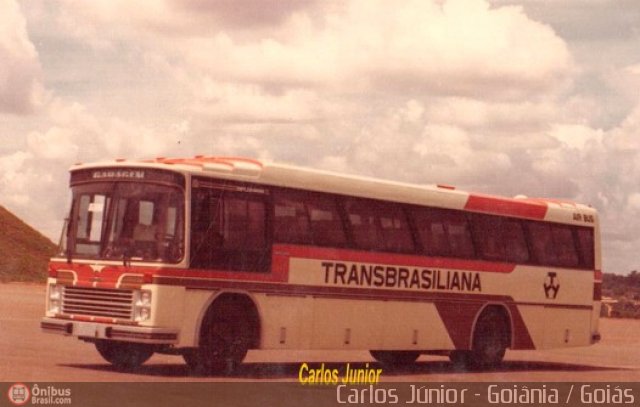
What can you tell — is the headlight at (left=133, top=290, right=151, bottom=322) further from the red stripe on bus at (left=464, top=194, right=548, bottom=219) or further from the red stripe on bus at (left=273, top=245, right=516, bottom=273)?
the red stripe on bus at (left=464, top=194, right=548, bottom=219)

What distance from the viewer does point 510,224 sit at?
2439 cm

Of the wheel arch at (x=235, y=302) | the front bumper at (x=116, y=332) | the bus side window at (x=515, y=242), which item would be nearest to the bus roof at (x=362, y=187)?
the bus side window at (x=515, y=242)

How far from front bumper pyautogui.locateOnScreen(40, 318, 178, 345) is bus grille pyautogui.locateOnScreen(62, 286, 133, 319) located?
0.18 m

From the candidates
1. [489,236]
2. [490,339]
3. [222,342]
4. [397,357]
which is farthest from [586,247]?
[222,342]

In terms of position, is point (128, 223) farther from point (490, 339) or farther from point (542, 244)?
point (542, 244)

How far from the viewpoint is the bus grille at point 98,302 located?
17.7 metres

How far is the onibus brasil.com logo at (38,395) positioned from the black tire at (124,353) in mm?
4464

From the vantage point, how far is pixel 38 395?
13859mm

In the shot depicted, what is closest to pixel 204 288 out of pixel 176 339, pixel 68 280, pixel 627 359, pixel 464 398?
pixel 176 339

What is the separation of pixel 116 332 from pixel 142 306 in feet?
1.72

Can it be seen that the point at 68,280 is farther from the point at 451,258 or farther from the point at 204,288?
the point at 451,258

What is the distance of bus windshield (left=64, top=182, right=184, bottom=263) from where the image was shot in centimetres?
1778

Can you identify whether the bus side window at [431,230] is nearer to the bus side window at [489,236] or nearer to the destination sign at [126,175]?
the bus side window at [489,236]

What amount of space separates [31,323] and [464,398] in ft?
61.4
